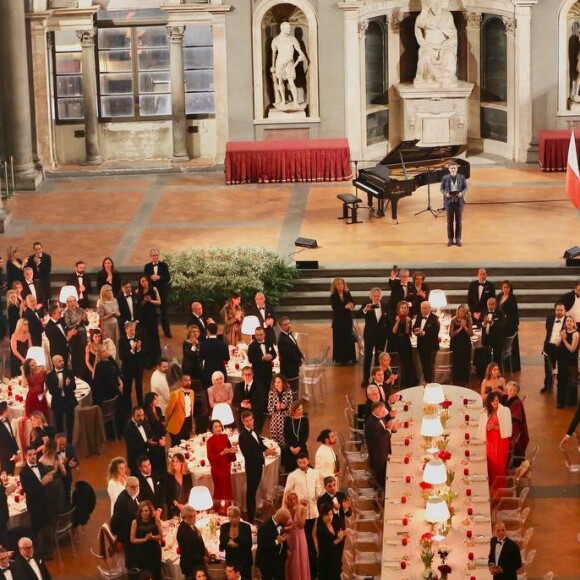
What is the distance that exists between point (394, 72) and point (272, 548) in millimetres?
19862

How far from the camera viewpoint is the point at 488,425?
1773 cm

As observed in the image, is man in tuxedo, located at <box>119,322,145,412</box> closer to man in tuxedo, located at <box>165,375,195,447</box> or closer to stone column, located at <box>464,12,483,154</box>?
man in tuxedo, located at <box>165,375,195,447</box>

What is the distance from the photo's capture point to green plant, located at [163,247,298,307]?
24391mm

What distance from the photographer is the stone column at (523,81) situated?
32.3 metres

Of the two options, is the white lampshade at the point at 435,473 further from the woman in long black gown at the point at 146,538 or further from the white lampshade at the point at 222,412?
the woman in long black gown at the point at 146,538

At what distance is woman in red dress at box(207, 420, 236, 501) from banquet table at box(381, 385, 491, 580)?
1.78m

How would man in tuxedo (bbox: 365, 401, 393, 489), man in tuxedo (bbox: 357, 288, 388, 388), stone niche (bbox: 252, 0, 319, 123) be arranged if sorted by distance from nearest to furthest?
man in tuxedo (bbox: 365, 401, 393, 489)
man in tuxedo (bbox: 357, 288, 388, 388)
stone niche (bbox: 252, 0, 319, 123)

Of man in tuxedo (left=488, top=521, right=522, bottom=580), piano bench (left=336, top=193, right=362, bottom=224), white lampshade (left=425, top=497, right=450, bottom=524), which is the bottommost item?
man in tuxedo (left=488, top=521, right=522, bottom=580)

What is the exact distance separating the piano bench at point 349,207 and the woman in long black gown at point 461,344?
7.31 m

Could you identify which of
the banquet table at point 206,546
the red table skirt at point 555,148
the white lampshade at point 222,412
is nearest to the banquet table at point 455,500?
the banquet table at point 206,546

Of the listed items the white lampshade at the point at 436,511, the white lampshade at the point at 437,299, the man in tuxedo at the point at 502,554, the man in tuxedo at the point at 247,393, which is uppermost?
the white lampshade at the point at 437,299

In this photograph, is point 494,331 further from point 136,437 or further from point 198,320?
point 136,437

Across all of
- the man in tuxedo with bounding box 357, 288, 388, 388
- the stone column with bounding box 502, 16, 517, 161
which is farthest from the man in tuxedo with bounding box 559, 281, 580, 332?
the stone column with bounding box 502, 16, 517, 161

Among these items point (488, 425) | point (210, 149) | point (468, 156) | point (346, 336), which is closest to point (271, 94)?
point (210, 149)
